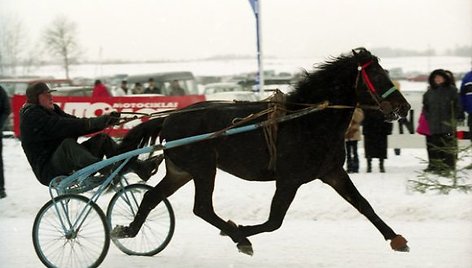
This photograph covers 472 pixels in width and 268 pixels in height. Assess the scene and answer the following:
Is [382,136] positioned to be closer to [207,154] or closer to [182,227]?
[182,227]

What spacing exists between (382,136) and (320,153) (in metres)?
4.31

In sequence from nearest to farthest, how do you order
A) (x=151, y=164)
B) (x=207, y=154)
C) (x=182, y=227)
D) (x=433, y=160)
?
(x=207, y=154) < (x=151, y=164) < (x=182, y=227) < (x=433, y=160)

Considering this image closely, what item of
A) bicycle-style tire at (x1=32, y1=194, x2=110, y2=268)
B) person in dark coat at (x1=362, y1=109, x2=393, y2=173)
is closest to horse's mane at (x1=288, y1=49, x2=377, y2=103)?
bicycle-style tire at (x1=32, y1=194, x2=110, y2=268)

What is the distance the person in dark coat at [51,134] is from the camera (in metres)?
5.52

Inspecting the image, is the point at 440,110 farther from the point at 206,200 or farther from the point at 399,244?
the point at 206,200

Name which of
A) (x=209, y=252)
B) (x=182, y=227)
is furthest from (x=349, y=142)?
(x=209, y=252)

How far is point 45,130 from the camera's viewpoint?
5.54m

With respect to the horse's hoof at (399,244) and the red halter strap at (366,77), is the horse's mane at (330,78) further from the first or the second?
the horse's hoof at (399,244)

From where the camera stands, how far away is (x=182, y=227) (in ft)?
23.7

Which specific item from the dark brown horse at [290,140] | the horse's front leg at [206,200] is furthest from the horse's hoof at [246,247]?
the horse's front leg at [206,200]

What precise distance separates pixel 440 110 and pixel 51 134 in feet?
16.9

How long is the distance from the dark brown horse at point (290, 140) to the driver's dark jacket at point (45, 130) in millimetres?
687

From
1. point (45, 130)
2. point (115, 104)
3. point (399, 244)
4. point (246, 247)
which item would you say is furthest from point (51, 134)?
point (115, 104)

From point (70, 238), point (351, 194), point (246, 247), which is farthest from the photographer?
point (70, 238)
